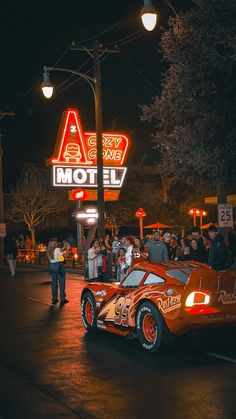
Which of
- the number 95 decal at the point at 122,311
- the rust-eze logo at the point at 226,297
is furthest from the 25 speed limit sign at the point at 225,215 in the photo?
the rust-eze logo at the point at 226,297

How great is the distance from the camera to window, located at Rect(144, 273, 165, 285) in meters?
9.61

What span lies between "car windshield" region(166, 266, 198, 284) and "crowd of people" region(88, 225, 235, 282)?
2.27 meters

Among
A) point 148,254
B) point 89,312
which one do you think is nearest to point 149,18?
point 89,312

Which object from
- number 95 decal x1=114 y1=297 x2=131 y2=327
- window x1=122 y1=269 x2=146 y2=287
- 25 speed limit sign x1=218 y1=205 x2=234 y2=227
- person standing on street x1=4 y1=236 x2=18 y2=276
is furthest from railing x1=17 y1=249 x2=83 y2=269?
number 95 decal x1=114 y1=297 x2=131 y2=327

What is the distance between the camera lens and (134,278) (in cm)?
1027

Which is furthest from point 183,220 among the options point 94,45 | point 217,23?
point 217,23

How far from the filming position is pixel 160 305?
9047 millimetres

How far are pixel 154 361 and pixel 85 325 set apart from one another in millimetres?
2962

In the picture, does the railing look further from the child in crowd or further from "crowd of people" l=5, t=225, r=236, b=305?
the child in crowd

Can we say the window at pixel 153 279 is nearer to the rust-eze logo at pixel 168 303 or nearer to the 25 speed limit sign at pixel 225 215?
the rust-eze logo at pixel 168 303

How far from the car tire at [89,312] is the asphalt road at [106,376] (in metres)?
0.17

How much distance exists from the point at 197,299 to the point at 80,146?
23490mm

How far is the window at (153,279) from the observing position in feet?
31.5

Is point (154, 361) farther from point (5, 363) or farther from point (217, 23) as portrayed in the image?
point (217, 23)
